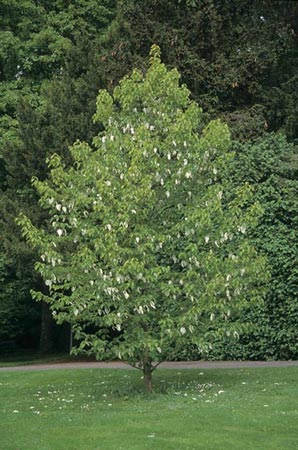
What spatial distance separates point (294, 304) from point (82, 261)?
373 inches

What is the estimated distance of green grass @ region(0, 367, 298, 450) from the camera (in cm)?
1047

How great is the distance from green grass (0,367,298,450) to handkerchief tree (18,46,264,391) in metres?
1.10

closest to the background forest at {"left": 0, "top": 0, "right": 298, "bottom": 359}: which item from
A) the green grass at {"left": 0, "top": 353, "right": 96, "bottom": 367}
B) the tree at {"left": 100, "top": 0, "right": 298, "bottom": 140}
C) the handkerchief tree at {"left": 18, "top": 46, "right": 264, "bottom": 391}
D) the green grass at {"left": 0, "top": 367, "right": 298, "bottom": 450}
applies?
the tree at {"left": 100, "top": 0, "right": 298, "bottom": 140}

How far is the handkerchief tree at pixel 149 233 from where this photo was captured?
576 inches

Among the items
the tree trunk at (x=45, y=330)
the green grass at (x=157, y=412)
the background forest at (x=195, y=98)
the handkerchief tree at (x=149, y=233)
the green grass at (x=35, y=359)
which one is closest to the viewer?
the green grass at (x=157, y=412)

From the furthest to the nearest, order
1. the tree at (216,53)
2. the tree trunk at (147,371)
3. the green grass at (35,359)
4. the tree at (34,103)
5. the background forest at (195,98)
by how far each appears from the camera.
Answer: the green grass at (35,359)
the tree at (216,53)
the tree at (34,103)
the background forest at (195,98)
the tree trunk at (147,371)

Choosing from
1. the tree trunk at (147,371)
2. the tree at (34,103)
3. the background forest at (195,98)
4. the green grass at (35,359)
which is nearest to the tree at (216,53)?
the background forest at (195,98)

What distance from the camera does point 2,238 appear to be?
88.4ft

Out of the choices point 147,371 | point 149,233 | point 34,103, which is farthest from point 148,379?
point 34,103

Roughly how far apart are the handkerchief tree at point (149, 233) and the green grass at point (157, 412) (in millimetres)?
1096

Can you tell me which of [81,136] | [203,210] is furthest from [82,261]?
[81,136]

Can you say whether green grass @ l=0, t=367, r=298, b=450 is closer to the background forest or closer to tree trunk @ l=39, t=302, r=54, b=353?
the background forest

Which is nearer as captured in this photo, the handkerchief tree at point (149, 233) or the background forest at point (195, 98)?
the handkerchief tree at point (149, 233)

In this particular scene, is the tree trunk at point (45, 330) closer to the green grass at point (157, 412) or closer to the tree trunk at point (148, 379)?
the green grass at point (157, 412)
